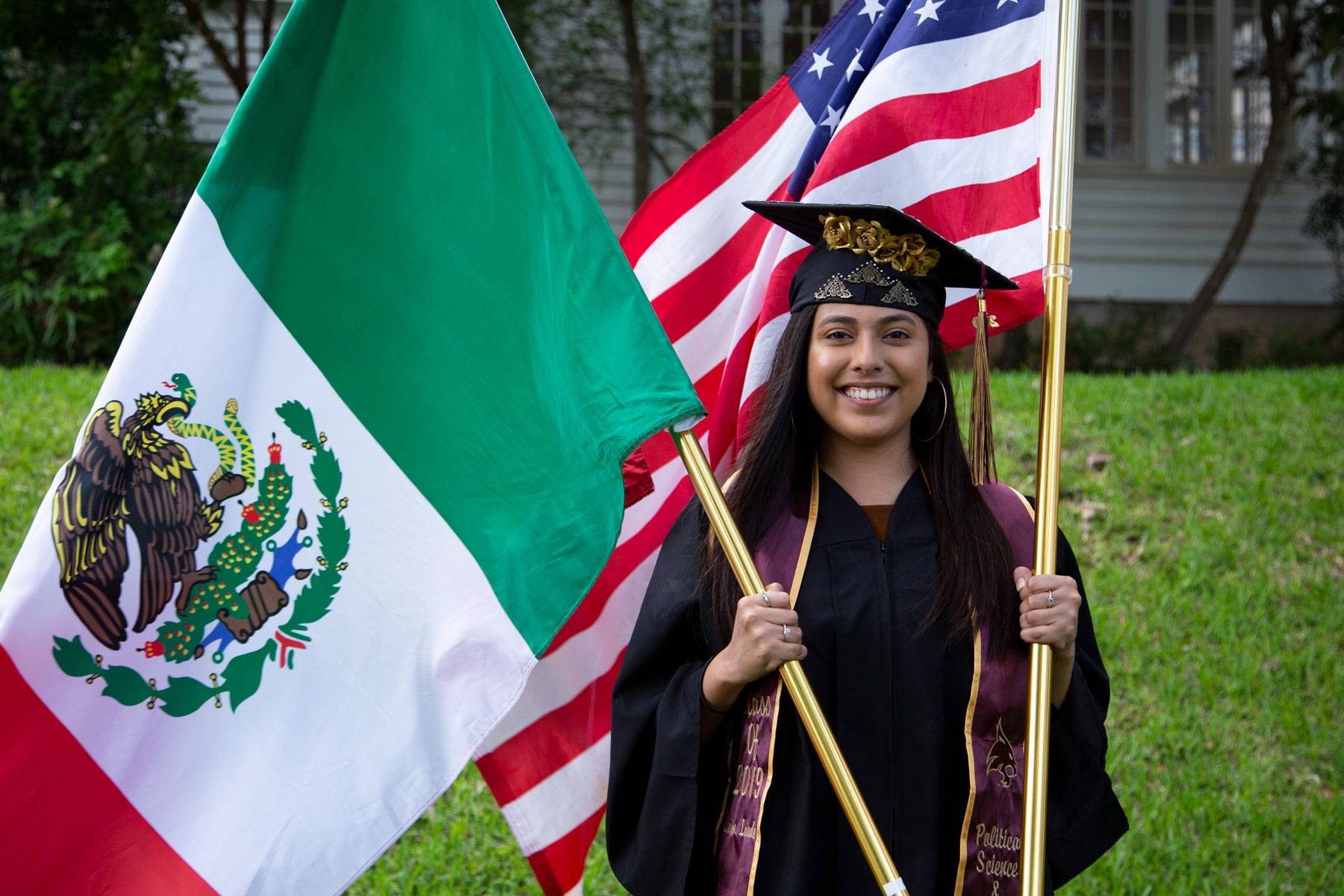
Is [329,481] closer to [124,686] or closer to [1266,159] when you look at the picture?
[124,686]

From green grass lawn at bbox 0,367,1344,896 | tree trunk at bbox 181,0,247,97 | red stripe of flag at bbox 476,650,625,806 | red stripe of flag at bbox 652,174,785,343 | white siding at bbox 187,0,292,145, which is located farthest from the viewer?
white siding at bbox 187,0,292,145

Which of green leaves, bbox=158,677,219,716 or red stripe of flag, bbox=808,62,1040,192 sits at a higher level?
red stripe of flag, bbox=808,62,1040,192

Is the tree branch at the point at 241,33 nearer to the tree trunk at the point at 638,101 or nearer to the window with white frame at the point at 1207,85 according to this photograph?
the tree trunk at the point at 638,101

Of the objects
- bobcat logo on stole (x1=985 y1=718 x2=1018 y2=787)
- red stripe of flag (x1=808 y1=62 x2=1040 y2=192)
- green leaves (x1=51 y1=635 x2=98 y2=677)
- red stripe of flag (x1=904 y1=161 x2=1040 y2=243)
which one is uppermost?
red stripe of flag (x1=808 y1=62 x2=1040 y2=192)

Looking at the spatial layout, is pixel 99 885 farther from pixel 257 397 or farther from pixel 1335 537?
pixel 1335 537

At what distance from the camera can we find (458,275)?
276 centimetres

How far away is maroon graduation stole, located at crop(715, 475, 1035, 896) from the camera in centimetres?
255

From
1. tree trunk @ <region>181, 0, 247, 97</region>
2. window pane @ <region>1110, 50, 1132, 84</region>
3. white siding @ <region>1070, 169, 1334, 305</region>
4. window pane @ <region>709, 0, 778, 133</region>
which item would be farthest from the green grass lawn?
window pane @ <region>1110, 50, 1132, 84</region>

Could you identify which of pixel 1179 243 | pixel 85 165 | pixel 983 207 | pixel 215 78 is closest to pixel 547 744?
pixel 983 207

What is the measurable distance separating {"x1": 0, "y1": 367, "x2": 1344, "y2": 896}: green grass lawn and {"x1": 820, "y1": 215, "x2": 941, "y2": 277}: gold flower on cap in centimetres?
270

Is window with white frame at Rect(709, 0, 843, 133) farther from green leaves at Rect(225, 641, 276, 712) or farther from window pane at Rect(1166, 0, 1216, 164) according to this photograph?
green leaves at Rect(225, 641, 276, 712)

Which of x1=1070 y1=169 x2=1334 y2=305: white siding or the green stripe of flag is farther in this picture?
x1=1070 y1=169 x2=1334 y2=305: white siding

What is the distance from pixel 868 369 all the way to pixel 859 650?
0.54 meters

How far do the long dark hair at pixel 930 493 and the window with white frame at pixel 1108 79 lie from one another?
12327 millimetres
